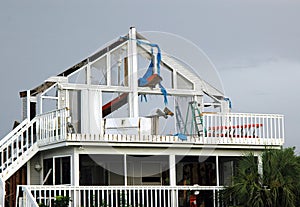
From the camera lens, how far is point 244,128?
23406 millimetres

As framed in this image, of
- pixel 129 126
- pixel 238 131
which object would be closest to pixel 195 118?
pixel 238 131

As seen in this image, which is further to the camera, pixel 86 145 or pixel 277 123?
pixel 277 123

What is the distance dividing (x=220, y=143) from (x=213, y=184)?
205 cm

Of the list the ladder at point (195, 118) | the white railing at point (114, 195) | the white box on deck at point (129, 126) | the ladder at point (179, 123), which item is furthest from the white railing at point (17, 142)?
the ladder at point (195, 118)

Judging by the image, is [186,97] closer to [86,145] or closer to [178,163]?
[178,163]

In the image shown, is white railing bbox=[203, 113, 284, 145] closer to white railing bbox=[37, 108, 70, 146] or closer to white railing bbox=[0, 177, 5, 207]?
white railing bbox=[37, 108, 70, 146]

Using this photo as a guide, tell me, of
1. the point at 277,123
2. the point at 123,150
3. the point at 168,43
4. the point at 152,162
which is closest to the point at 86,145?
the point at 123,150

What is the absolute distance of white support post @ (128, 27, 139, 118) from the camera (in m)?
23.4

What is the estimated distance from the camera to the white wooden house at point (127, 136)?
21.0m

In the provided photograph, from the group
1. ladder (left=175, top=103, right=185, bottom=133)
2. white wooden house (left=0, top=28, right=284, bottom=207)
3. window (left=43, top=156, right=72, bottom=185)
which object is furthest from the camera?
ladder (left=175, top=103, right=185, bottom=133)

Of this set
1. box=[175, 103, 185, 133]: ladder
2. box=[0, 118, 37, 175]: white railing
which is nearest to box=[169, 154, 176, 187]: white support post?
box=[175, 103, 185, 133]: ladder

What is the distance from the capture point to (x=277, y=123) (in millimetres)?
23859

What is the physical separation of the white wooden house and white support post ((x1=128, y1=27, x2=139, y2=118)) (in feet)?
0.11

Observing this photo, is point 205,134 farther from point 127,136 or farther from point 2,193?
point 2,193
